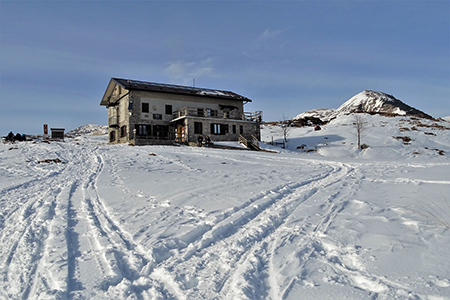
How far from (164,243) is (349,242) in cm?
287

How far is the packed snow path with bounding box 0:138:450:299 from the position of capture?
344 cm

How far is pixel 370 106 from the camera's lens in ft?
270

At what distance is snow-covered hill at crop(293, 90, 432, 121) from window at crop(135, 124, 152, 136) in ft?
154

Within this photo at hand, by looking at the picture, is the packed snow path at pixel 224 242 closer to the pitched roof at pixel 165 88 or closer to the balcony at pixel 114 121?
the pitched roof at pixel 165 88

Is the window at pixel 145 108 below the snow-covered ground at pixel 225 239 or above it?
above

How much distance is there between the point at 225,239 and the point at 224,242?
0.15 m

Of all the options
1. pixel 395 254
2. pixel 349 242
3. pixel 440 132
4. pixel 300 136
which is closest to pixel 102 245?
pixel 349 242

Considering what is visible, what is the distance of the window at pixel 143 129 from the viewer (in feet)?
105

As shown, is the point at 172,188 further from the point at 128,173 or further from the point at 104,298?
the point at 104,298

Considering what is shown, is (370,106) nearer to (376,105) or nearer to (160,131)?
(376,105)

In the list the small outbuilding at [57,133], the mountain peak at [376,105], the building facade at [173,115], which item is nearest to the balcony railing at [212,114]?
the building facade at [173,115]

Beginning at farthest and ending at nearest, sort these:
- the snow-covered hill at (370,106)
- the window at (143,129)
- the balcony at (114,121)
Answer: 1. the snow-covered hill at (370,106)
2. the balcony at (114,121)
3. the window at (143,129)

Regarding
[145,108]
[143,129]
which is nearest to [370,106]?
[145,108]

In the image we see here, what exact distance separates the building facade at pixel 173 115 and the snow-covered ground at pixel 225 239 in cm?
2157
